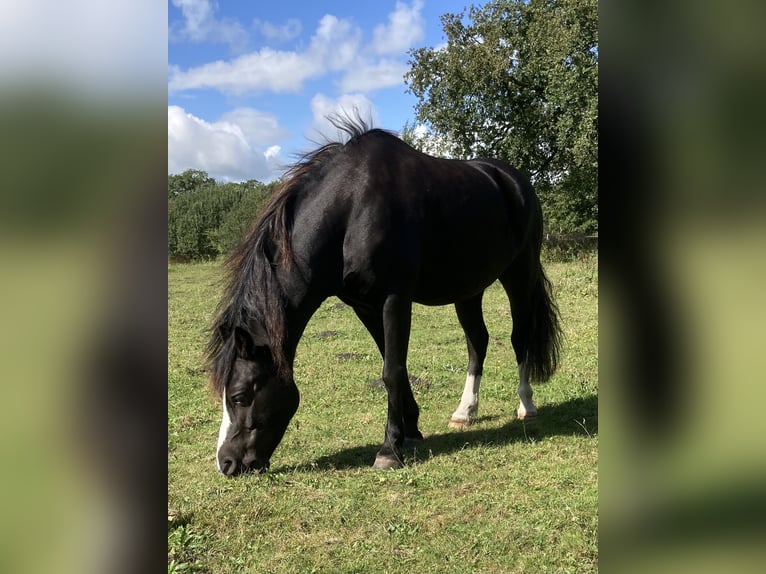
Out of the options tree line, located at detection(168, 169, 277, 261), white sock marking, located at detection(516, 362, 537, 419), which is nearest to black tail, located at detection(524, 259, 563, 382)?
white sock marking, located at detection(516, 362, 537, 419)

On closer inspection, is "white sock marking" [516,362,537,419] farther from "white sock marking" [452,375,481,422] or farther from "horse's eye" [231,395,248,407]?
"horse's eye" [231,395,248,407]

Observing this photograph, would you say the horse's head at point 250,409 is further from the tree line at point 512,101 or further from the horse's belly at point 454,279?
the tree line at point 512,101

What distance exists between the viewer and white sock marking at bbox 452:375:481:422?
4.89 m

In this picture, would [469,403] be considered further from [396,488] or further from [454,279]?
[396,488]

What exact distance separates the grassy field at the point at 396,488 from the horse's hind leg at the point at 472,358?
0.14m

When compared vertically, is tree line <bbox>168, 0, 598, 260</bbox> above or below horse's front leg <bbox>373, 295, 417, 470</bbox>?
above

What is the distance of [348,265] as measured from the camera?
12.4 feet

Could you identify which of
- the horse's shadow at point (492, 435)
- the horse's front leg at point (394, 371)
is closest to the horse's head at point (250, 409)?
the horse's shadow at point (492, 435)

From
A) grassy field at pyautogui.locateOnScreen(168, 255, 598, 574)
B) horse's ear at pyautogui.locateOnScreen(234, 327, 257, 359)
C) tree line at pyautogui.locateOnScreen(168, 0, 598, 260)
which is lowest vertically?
grassy field at pyautogui.locateOnScreen(168, 255, 598, 574)

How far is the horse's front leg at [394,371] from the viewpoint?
12.7 ft

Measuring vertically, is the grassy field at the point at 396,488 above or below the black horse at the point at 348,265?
below
